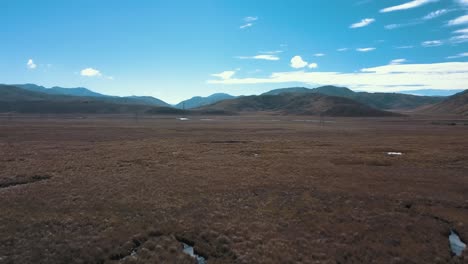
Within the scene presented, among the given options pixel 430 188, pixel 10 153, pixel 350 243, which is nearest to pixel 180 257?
pixel 350 243

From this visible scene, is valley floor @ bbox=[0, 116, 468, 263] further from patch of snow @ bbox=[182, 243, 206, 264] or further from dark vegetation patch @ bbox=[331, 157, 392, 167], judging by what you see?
dark vegetation patch @ bbox=[331, 157, 392, 167]

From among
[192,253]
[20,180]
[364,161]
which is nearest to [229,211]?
[192,253]

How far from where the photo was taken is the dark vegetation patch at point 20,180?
29.7 meters

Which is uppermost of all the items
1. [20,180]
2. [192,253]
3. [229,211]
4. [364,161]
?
[20,180]

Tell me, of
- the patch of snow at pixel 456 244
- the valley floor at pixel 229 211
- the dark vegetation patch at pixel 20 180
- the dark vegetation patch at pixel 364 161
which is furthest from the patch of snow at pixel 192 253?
the dark vegetation patch at pixel 364 161

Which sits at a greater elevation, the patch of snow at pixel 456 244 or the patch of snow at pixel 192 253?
the patch of snow at pixel 192 253

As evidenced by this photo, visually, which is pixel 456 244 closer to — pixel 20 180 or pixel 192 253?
pixel 192 253

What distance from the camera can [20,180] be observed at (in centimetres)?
3083

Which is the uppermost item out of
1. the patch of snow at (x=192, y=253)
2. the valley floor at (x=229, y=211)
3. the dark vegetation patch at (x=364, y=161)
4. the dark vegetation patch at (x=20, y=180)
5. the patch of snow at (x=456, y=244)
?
the dark vegetation patch at (x=20, y=180)

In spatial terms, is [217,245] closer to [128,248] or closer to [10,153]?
[128,248]

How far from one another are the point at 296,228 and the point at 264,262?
494 cm

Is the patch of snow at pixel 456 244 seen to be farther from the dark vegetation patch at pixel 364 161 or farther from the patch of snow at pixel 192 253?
the dark vegetation patch at pixel 364 161

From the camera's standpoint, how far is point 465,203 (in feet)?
84.3

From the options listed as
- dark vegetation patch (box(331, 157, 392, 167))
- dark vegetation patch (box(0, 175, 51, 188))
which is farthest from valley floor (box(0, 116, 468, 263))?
dark vegetation patch (box(331, 157, 392, 167))
